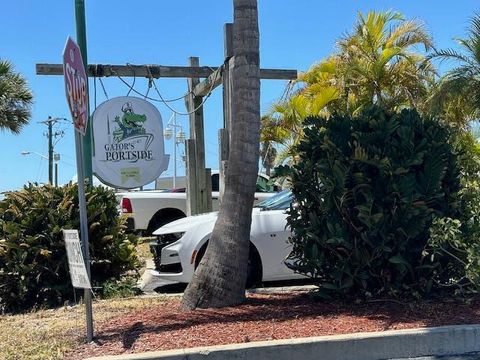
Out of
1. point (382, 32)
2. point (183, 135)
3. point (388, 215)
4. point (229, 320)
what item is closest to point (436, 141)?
point (388, 215)

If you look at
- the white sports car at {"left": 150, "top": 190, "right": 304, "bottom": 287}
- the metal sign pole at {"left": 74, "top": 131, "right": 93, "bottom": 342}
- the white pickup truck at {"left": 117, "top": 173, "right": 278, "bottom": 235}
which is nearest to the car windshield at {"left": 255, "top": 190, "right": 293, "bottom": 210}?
the white sports car at {"left": 150, "top": 190, "right": 304, "bottom": 287}

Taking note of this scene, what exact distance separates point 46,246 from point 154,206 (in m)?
7.35

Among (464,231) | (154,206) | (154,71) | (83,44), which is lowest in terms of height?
(464,231)

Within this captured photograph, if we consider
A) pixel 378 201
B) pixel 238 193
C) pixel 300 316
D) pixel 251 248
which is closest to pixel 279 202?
pixel 251 248

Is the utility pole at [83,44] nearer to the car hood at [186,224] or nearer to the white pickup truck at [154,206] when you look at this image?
the car hood at [186,224]

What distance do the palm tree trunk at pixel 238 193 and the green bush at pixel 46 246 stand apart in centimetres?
213

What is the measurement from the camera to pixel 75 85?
5238 millimetres

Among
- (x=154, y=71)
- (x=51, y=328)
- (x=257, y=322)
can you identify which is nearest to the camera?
(x=257, y=322)

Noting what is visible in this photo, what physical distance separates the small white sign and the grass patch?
2.01ft

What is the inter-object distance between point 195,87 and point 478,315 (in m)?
7.44

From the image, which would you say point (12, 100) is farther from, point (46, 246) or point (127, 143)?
point (46, 246)

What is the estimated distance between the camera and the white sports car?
7770mm

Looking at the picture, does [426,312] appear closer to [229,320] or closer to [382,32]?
[229,320]

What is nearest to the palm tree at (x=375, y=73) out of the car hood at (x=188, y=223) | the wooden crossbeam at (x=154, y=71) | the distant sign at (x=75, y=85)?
the wooden crossbeam at (x=154, y=71)
